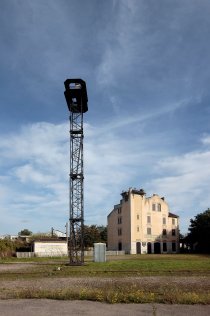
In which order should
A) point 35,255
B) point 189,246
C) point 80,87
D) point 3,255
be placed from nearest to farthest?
point 80,87 < point 3,255 < point 35,255 < point 189,246

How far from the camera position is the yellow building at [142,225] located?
8781 cm

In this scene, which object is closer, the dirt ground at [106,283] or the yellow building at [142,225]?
the dirt ground at [106,283]

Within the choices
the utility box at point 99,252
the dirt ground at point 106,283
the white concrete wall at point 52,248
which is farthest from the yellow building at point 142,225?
the dirt ground at point 106,283

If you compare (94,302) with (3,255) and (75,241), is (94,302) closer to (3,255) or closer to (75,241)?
(75,241)

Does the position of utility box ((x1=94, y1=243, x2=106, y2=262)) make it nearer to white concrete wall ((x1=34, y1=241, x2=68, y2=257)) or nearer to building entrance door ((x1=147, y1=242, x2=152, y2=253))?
white concrete wall ((x1=34, y1=241, x2=68, y2=257))

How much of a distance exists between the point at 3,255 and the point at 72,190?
22.1m

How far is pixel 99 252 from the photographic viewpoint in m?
46.1

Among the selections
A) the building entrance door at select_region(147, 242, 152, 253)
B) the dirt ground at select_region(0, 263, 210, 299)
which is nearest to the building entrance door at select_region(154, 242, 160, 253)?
the building entrance door at select_region(147, 242, 152, 253)

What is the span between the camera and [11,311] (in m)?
9.90

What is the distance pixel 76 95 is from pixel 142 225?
4896cm

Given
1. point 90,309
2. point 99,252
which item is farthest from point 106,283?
point 99,252

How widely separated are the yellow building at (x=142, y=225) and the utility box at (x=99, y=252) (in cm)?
4059

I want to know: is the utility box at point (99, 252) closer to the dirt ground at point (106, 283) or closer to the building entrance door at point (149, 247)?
the dirt ground at point (106, 283)

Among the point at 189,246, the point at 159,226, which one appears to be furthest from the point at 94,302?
the point at 189,246
